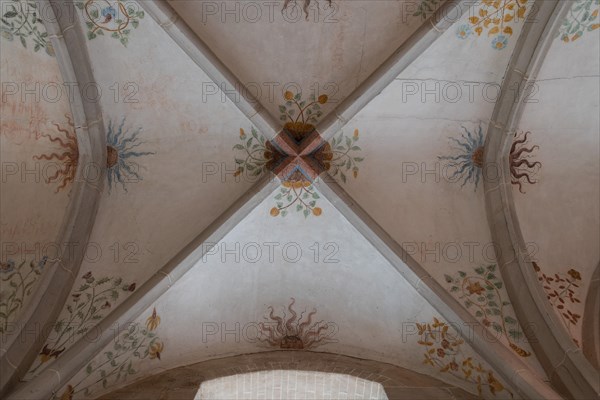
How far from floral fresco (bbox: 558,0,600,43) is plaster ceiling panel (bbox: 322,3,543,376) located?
378 millimetres

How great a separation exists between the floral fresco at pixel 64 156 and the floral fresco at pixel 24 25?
69 cm

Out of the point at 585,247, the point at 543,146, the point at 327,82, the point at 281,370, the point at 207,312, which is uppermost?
the point at 327,82

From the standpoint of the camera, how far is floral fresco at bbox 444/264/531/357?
5.58 m

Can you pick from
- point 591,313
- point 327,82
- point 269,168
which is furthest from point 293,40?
point 591,313

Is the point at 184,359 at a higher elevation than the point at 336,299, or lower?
lower

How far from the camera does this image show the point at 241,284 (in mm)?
6234

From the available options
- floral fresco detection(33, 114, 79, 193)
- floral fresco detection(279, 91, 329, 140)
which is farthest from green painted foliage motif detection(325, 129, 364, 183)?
floral fresco detection(33, 114, 79, 193)

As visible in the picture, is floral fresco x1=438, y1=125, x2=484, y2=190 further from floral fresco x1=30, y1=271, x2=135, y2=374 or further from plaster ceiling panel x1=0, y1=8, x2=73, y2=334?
plaster ceiling panel x1=0, y1=8, x2=73, y2=334

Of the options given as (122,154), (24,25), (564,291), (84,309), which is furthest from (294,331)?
(24,25)

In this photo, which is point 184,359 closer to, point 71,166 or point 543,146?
point 71,166

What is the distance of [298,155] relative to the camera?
6238 mm

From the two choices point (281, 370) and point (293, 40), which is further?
point (293, 40)

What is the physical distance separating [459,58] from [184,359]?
11.8ft

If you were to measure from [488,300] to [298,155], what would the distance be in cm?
209
